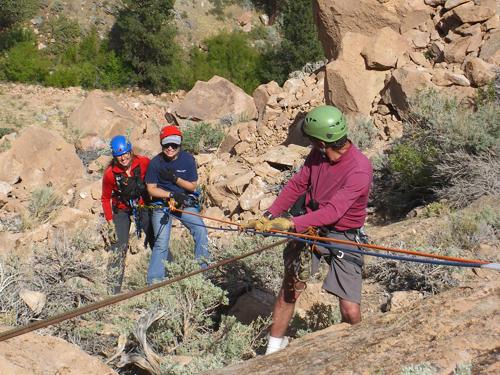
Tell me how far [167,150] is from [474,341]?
3476 mm

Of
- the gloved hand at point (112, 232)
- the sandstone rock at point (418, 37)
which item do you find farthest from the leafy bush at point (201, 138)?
the gloved hand at point (112, 232)

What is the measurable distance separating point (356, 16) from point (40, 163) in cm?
650

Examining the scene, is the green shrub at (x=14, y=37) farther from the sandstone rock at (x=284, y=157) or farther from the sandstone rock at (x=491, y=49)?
the sandstone rock at (x=491, y=49)

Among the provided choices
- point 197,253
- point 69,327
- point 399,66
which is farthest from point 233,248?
point 399,66

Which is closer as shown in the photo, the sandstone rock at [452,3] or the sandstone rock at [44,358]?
the sandstone rock at [44,358]

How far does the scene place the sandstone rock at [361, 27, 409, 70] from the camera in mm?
11281

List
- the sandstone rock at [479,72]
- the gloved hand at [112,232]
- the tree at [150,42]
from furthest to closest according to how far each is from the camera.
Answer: the tree at [150,42]
the sandstone rock at [479,72]
the gloved hand at [112,232]

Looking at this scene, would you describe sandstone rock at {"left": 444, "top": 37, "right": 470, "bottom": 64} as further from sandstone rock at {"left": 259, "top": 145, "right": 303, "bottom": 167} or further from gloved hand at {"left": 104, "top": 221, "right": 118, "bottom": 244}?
gloved hand at {"left": 104, "top": 221, "right": 118, "bottom": 244}

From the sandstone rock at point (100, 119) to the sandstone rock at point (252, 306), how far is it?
11.8 metres

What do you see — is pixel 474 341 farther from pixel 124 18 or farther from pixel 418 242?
pixel 124 18

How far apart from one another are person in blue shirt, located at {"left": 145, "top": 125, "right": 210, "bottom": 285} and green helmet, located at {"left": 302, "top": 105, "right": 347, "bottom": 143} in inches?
80.1

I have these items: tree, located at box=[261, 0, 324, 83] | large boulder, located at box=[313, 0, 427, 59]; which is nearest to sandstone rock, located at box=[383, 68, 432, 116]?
large boulder, located at box=[313, 0, 427, 59]

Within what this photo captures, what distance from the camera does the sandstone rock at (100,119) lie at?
17.0m

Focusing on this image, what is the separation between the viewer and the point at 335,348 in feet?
9.73
